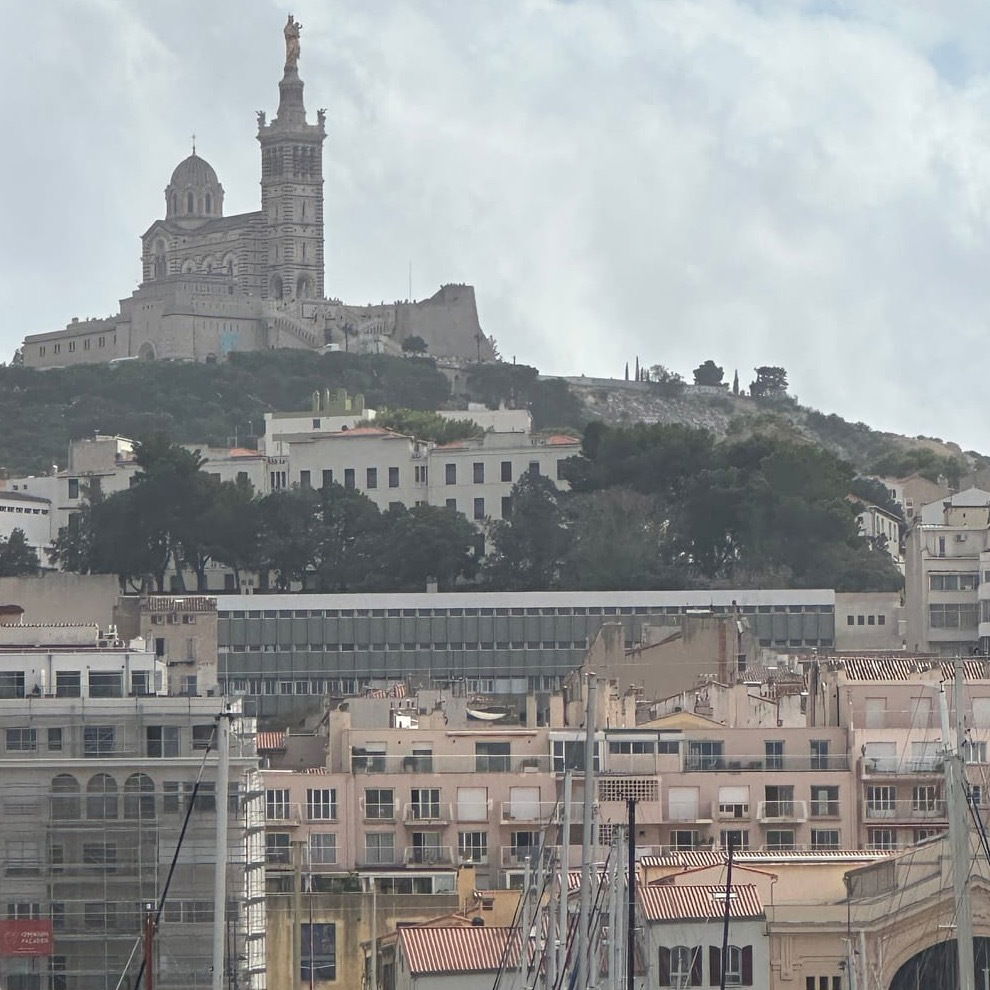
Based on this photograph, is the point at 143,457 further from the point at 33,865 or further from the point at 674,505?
the point at 33,865

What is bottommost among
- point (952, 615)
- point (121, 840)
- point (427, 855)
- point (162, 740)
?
point (427, 855)

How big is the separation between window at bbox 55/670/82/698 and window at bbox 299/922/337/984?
30.7 feet

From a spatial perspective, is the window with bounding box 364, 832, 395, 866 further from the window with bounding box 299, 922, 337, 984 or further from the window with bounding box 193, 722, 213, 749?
the window with bounding box 299, 922, 337, 984

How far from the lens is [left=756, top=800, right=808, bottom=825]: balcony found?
216 ft

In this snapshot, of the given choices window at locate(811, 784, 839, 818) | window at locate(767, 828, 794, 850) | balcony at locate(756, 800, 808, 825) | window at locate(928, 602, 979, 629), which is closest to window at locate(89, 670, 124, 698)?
balcony at locate(756, 800, 808, 825)

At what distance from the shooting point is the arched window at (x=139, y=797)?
58.7 metres

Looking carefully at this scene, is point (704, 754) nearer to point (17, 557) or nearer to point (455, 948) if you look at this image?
point (455, 948)

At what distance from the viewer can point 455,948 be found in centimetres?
5025

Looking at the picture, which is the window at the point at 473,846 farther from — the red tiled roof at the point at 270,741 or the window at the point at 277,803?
the red tiled roof at the point at 270,741

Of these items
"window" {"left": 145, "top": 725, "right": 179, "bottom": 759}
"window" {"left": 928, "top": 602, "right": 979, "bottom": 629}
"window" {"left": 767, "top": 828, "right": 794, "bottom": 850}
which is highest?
"window" {"left": 928, "top": 602, "right": 979, "bottom": 629}

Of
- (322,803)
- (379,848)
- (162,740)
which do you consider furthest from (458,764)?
(162,740)

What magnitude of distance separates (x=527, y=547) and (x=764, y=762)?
64529 millimetres

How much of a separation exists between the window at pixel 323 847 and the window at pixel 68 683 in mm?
4496

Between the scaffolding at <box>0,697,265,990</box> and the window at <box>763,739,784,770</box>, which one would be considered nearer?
the scaffolding at <box>0,697,265,990</box>
